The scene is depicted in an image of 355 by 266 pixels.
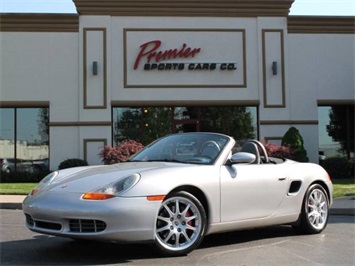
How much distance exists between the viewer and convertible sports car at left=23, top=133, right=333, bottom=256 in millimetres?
4832

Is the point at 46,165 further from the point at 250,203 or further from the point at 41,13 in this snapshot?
the point at 250,203

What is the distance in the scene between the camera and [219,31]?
63.8 feet

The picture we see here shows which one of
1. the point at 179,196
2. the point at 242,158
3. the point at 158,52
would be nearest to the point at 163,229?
the point at 179,196

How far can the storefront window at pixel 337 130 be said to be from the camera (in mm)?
20312

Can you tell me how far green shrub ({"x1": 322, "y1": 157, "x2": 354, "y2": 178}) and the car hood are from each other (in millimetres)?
14661

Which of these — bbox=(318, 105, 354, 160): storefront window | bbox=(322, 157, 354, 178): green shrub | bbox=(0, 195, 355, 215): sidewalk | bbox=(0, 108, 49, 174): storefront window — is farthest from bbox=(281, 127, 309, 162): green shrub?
bbox=(0, 108, 49, 174): storefront window

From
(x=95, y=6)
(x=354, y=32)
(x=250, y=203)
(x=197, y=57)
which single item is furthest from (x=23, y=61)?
(x=250, y=203)

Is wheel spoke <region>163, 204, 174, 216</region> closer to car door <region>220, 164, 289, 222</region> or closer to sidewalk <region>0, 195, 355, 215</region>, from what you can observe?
car door <region>220, 164, 289, 222</region>

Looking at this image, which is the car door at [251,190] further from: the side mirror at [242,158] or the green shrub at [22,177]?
the green shrub at [22,177]

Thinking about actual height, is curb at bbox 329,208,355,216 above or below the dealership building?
below

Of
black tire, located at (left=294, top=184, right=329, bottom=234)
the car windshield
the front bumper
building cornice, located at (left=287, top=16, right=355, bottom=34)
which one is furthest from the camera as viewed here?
building cornice, located at (left=287, top=16, right=355, bottom=34)

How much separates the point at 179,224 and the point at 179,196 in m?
0.31

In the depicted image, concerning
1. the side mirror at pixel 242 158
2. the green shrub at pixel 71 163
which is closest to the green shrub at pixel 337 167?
the green shrub at pixel 71 163

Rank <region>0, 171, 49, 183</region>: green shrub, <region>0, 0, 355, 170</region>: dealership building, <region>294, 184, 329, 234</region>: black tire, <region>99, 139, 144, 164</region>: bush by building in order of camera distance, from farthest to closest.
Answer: <region>0, 0, 355, 170</region>: dealership building
<region>0, 171, 49, 183</region>: green shrub
<region>99, 139, 144, 164</region>: bush by building
<region>294, 184, 329, 234</region>: black tire
